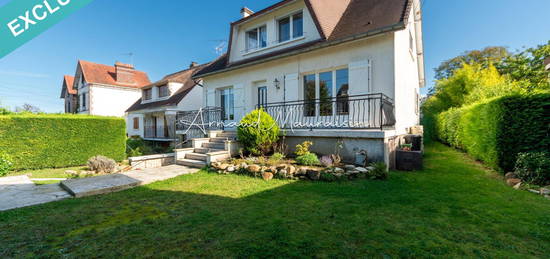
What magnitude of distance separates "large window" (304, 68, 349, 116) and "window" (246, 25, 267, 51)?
3198 mm

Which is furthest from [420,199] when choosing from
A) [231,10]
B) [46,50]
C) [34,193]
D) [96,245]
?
[46,50]

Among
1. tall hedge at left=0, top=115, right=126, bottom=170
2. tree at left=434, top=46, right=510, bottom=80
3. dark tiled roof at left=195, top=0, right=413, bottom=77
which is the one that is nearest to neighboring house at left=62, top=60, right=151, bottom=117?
tall hedge at left=0, top=115, right=126, bottom=170

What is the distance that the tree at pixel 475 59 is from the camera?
907 inches

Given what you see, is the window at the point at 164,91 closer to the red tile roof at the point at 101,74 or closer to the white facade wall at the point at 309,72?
the white facade wall at the point at 309,72

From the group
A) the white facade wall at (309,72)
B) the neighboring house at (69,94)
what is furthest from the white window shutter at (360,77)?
the neighboring house at (69,94)

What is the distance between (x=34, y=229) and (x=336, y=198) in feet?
14.8

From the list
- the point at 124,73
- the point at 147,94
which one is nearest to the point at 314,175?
the point at 147,94

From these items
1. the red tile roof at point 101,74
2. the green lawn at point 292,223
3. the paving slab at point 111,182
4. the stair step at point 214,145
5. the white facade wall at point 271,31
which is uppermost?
the red tile roof at point 101,74

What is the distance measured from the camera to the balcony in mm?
7074

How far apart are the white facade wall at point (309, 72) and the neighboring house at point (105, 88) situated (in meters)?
16.7

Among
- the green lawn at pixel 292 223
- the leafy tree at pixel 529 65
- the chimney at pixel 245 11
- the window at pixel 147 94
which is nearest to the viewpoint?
the green lawn at pixel 292 223

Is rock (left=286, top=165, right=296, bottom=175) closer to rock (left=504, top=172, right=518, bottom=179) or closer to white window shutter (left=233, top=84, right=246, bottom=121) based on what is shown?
rock (left=504, top=172, right=518, bottom=179)

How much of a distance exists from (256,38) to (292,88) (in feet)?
12.4

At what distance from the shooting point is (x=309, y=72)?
8.70 meters
